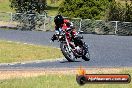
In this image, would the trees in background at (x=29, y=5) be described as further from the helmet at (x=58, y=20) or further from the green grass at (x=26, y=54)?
the helmet at (x=58, y=20)

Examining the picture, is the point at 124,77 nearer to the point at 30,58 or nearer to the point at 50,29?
the point at 30,58

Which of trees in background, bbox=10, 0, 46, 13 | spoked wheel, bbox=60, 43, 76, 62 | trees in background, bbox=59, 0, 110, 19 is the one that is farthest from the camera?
trees in background, bbox=10, 0, 46, 13

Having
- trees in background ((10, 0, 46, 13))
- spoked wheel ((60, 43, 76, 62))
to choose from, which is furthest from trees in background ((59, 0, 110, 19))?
spoked wheel ((60, 43, 76, 62))

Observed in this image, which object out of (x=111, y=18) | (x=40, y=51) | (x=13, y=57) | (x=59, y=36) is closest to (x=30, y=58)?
(x=13, y=57)

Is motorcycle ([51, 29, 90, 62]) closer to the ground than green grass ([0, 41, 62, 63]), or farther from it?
farther from it

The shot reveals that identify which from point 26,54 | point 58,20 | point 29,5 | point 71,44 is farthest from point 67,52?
point 29,5

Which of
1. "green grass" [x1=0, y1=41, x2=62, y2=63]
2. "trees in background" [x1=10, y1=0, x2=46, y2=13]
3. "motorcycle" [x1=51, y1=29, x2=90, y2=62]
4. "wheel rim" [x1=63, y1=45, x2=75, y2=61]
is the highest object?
"motorcycle" [x1=51, y1=29, x2=90, y2=62]

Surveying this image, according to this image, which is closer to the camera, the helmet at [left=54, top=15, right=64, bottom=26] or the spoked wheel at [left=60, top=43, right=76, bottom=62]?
the helmet at [left=54, top=15, right=64, bottom=26]

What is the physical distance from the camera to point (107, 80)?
5.30 meters

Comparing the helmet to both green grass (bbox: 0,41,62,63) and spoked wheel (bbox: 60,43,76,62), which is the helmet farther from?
green grass (bbox: 0,41,62,63)

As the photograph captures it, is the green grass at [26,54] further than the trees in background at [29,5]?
No

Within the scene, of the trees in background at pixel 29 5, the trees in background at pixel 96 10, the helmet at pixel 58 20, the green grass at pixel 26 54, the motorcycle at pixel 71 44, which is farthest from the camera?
the trees in background at pixel 29 5

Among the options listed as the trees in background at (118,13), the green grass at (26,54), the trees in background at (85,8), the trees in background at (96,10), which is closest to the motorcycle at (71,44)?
the green grass at (26,54)

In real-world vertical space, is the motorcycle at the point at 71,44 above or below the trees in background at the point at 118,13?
above
